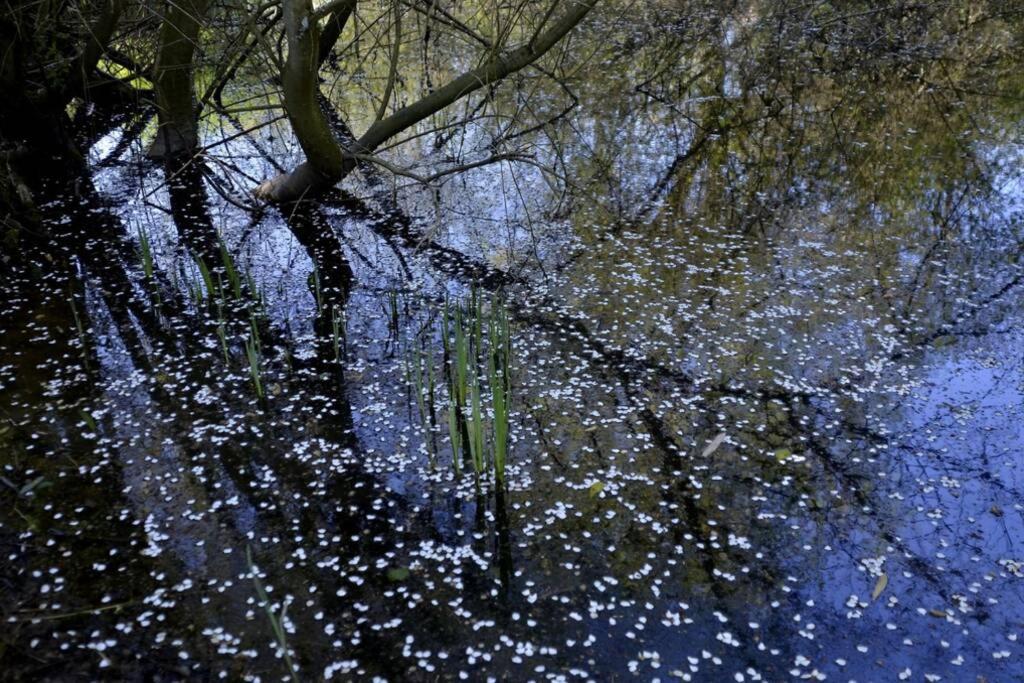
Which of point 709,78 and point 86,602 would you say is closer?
point 86,602

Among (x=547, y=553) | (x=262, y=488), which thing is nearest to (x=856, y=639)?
(x=547, y=553)

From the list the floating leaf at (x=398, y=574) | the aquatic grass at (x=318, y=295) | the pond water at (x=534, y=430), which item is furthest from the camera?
the aquatic grass at (x=318, y=295)

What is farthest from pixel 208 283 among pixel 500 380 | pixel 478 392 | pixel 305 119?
pixel 478 392

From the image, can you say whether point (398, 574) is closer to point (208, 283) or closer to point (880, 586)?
point (880, 586)

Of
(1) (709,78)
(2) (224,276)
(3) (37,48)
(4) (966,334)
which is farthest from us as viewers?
(1) (709,78)

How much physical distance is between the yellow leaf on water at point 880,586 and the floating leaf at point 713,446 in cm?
80

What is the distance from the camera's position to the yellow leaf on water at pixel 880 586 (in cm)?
259

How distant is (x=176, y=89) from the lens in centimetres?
715

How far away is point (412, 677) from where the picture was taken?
2.36 meters

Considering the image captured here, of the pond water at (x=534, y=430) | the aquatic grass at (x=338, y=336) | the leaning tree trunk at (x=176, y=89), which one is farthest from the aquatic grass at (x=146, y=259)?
the leaning tree trunk at (x=176, y=89)

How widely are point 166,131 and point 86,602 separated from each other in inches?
220

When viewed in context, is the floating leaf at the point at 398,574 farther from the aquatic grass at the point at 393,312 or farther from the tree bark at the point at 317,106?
the tree bark at the point at 317,106

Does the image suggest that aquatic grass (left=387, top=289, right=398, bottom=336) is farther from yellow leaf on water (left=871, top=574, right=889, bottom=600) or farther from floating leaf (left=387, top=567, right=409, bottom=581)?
yellow leaf on water (left=871, top=574, right=889, bottom=600)

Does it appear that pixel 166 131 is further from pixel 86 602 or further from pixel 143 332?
pixel 86 602
